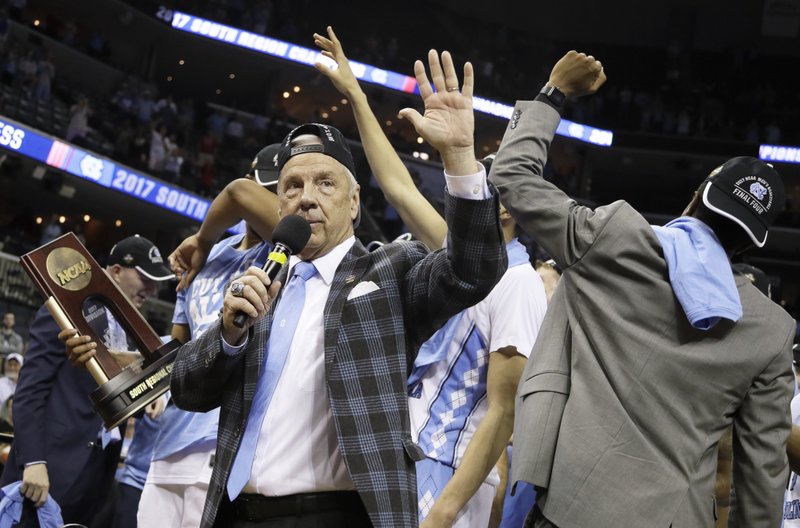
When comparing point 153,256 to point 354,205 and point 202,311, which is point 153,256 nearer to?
point 202,311

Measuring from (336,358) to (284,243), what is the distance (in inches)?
12.1

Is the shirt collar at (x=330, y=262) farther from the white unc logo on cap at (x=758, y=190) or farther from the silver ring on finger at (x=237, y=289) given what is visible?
the white unc logo on cap at (x=758, y=190)

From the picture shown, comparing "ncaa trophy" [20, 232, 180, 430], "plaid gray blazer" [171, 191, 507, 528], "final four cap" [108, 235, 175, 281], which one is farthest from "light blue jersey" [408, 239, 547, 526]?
"final four cap" [108, 235, 175, 281]

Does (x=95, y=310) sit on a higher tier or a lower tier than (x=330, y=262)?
lower

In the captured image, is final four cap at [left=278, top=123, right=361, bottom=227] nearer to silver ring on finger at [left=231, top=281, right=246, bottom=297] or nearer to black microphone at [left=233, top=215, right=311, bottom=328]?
black microphone at [left=233, top=215, right=311, bottom=328]

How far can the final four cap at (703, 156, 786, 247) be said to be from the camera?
257cm

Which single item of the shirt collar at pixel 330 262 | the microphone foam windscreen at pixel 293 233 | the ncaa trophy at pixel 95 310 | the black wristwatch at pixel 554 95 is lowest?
the ncaa trophy at pixel 95 310

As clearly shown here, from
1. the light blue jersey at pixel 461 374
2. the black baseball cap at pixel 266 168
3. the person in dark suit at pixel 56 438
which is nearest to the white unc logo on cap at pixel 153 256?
the person in dark suit at pixel 56 438

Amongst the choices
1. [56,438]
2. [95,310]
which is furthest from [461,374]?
[56,438]

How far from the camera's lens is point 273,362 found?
2.40 meters

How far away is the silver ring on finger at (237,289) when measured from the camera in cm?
210

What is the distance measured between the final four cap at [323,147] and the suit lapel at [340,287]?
0.15 metres

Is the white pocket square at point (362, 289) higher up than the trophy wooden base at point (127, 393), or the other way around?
the white pocket square at point (362, 289)

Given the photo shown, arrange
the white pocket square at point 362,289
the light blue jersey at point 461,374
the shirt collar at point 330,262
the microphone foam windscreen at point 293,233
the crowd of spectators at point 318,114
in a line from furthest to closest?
the crowd of spectators at point 318,114 → the light blue jersey at point 461,374 → the shirt collar at point 330,262 → the white pocket square at point 362,289 → the microphone foam windscreen at point 293,233
